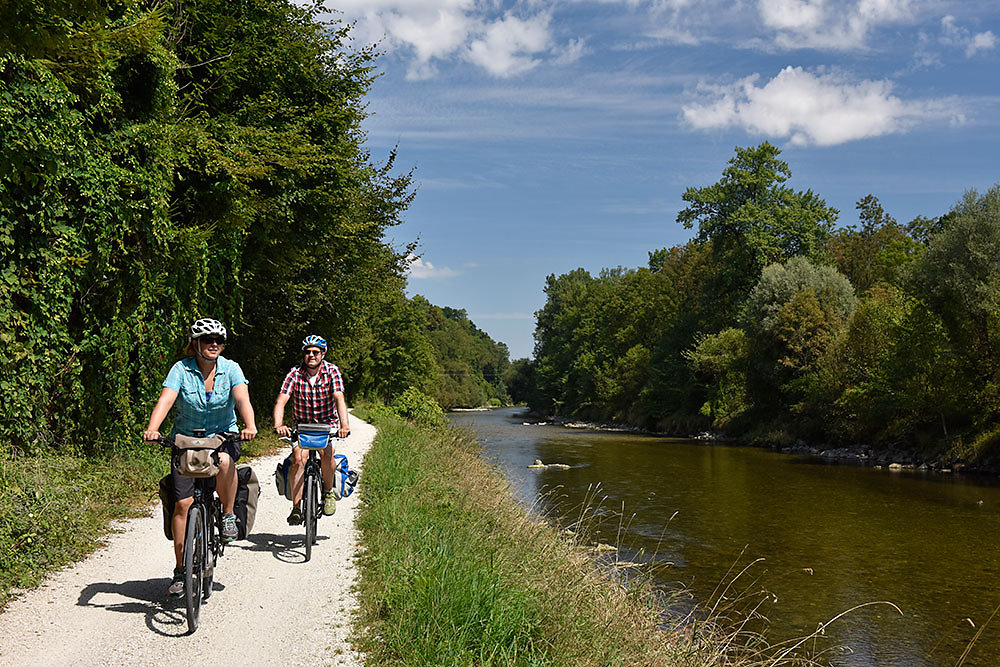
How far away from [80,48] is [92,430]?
19.2 feet

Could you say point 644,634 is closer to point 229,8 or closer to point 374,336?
point 229,8

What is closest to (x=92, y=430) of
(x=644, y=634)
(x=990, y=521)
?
(x=644, y=634)

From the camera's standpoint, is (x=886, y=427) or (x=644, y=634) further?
(x=886, y=427)

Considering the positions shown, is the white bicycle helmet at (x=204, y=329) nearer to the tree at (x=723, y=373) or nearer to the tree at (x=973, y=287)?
the tree at (x=973, y=287)

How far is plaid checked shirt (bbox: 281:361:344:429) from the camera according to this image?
7312mm

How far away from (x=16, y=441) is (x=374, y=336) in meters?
35.8

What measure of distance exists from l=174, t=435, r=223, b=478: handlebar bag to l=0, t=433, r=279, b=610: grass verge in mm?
1729

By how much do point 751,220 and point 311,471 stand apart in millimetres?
44277

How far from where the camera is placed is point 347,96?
57.7 feet

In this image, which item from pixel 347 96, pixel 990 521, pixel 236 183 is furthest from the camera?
pixel 347 96

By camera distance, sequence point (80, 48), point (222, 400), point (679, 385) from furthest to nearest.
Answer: point (679, 385), point (80, 48), point (222, 400)

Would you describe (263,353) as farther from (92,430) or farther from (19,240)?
(19,240)

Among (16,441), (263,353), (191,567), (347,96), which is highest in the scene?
(347,96)

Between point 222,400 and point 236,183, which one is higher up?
point 236,183
